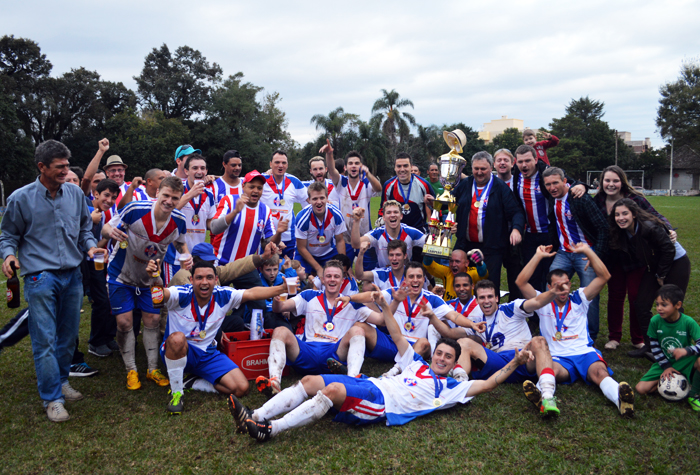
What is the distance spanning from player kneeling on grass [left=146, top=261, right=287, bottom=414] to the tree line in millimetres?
35199

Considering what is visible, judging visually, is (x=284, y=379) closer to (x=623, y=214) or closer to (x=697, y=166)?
(x=623, y=214)

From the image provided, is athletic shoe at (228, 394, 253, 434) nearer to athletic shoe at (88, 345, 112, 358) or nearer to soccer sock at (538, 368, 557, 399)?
soccer sock at (538, 368, 557, 399)

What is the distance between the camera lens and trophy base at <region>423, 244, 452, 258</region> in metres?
5.89

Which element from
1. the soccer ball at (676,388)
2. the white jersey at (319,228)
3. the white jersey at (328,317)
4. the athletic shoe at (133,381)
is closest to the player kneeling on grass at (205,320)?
the athletic shoe at (133,381)

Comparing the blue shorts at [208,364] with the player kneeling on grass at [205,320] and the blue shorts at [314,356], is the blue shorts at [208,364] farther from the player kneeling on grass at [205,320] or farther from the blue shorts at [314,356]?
the blue shorts at [314,356]

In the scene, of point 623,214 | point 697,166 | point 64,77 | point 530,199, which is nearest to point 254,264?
point 530,199

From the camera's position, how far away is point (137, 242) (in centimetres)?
484

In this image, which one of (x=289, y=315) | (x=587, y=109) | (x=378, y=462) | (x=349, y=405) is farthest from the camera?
(x=587, y=109)

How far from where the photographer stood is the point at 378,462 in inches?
131

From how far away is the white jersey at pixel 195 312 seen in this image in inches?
177

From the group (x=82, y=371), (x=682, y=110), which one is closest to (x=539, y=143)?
(x=82, y=371)

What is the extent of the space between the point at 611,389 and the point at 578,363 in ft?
1.48

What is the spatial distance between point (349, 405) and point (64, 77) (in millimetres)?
46462

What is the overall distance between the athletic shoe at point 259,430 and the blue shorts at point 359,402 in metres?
0.58
